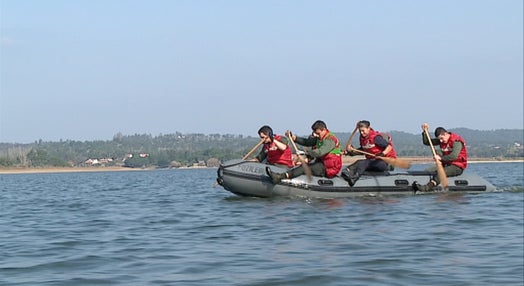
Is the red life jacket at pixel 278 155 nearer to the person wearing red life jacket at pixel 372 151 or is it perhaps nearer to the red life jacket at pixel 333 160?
the red life jacket at pixel 333 160

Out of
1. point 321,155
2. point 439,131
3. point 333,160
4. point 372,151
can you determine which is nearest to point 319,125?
point 321,155

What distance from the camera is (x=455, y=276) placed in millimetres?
7465

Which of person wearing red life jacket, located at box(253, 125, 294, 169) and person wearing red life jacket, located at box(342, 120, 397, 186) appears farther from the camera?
person wearing red life jacket, located at box(253, 125, 294, 169)

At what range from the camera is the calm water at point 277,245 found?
7.61 m

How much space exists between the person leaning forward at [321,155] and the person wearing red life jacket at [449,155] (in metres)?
1.80

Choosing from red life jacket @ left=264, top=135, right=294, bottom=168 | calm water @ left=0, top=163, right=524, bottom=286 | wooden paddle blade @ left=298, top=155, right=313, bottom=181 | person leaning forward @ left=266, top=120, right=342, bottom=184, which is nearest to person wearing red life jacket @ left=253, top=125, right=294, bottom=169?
red life jacket @ left=264, top=135, right=294, bottom=168

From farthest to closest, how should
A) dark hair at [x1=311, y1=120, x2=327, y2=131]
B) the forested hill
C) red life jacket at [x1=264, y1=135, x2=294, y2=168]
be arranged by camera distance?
the forested hill < red life jacket at [x1=264, y1=135, x2=294, y2=168] < dark hair at [x1=311, y1=120, x2=327, y2=131]

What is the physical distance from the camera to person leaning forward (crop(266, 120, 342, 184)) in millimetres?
15820

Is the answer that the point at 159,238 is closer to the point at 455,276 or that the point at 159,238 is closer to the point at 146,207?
the point at 455,276

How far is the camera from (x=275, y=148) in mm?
17266

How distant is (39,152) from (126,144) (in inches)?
2094

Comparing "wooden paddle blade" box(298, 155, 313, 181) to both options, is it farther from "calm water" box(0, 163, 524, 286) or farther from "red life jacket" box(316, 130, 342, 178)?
"calm water" box(0, 163, 524, 286)

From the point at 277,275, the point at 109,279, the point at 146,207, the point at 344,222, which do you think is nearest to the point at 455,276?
the point at 277,275

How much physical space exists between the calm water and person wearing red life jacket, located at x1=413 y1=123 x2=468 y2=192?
58.1 inches
